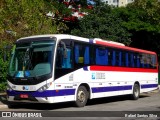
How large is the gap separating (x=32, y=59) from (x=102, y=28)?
20.7 metres

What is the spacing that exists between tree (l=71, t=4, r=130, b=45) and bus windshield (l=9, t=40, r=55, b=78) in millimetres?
19106

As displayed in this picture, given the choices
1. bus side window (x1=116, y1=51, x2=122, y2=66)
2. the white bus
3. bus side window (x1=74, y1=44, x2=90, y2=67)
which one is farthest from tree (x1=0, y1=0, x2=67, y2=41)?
bus side window (x1=74, y1=44, x2=90, y2=67)

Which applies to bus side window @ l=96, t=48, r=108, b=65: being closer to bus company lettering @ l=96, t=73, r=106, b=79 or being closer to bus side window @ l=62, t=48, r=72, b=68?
bus company lettering @ l=96, t=73, r=106, b=79

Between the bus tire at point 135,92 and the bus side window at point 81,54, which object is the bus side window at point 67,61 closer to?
the bus side window at point 81,54

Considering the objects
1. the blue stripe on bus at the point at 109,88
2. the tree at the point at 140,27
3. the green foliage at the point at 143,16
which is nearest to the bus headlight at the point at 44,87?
the blue stripe on bus at the point at 109,88

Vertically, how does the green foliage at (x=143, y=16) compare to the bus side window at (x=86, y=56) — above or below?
above

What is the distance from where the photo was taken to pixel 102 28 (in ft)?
118

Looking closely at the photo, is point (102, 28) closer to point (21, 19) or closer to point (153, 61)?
point (153, 61)

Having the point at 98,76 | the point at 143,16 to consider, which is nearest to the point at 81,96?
the point at 98,76

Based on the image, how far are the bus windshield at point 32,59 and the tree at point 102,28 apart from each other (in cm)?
1911

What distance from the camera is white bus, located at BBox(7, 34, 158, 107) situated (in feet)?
51.0

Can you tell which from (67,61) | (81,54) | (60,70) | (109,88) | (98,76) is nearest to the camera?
(60,70)

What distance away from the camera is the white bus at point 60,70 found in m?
15.5

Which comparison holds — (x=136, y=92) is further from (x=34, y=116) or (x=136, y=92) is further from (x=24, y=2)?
(x=34, y=116)
